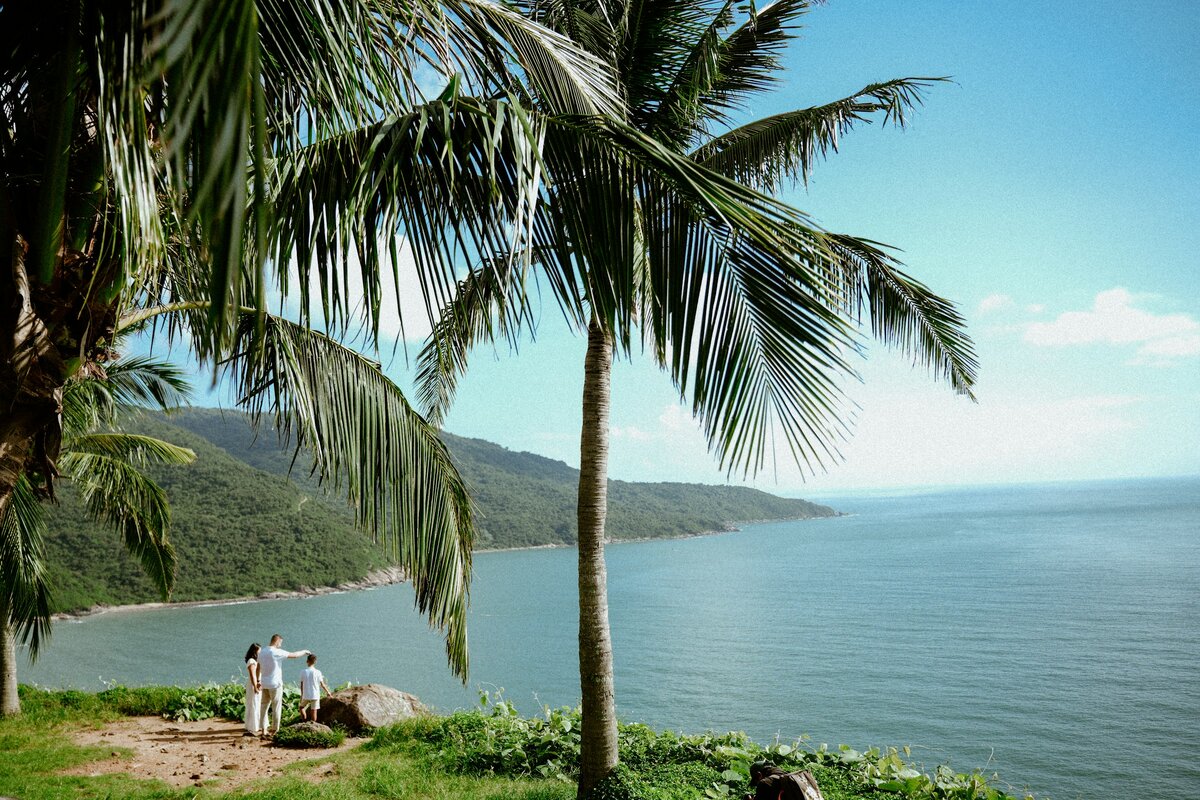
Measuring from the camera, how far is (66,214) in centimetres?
220

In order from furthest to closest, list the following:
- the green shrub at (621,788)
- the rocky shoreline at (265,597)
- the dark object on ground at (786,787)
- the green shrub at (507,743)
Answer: the rocky shoreline at (265,597) → the green shrub at (507,743) → the green shrub at (621,788) → the dark object on ground at (786,787)

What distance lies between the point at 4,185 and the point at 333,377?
170 centimetres

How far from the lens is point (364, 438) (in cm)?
360

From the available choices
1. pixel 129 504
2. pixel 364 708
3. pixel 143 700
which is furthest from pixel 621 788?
pixel 143 700

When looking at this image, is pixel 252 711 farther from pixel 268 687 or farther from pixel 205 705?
pixel 205 705

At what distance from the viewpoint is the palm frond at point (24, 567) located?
872cm

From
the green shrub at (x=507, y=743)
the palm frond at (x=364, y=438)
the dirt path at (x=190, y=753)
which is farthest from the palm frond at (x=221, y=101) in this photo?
the dirt path at (x=190, y=753)

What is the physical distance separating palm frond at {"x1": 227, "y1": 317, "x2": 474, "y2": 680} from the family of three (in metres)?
5.90

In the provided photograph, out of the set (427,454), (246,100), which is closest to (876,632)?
(427,454)

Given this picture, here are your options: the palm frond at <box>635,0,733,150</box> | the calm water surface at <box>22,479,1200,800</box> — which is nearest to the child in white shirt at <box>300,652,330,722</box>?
the calm water surface at <box>22,479,1200,800</box>

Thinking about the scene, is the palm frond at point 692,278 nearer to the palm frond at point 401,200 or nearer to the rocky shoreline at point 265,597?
the palm frond at point 401,200

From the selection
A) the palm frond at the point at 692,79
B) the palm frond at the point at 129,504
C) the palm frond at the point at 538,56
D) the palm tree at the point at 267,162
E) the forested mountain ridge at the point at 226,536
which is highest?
the palm frond at the point at 692,79

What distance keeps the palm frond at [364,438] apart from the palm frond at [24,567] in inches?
269

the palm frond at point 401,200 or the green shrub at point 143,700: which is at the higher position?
the palm frond at point 401,200
